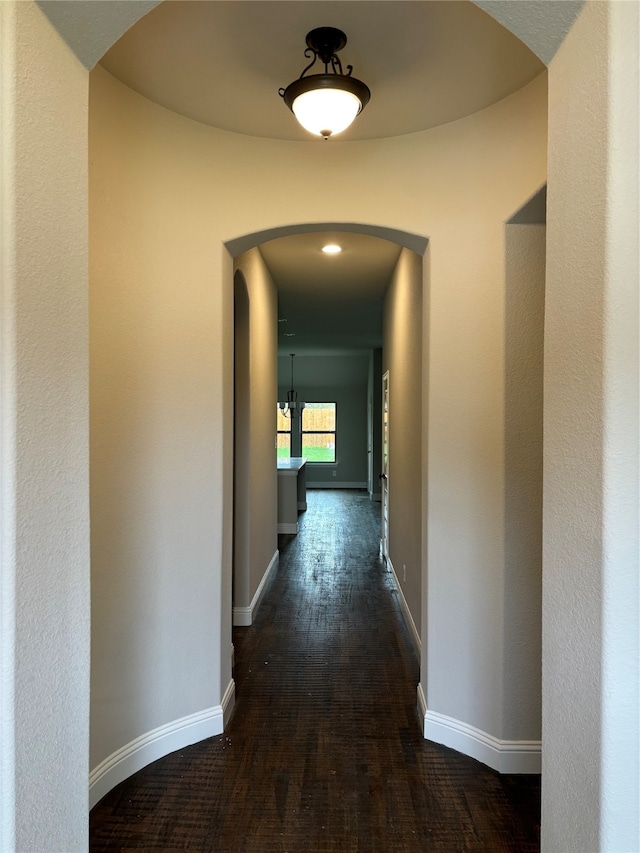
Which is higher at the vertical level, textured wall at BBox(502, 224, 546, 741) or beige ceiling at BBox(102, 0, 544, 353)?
beige ceiling at BBox(102, 0, 544, 353)

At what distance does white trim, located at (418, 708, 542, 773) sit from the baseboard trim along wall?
3.37 feet

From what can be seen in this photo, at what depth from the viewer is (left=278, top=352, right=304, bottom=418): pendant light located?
12.5 meters

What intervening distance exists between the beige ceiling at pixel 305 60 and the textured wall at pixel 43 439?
0.83m

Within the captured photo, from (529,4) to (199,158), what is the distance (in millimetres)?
1849

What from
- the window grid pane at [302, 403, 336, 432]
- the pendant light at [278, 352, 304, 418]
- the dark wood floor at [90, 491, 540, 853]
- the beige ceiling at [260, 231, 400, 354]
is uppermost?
the beige ceiling at [260, 231, 400, 354]

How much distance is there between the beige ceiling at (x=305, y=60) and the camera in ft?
6.28

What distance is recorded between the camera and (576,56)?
1230 millimetres

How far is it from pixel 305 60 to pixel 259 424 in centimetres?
309

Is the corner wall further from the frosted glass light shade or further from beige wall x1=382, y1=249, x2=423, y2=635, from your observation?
the frosted glass light shade

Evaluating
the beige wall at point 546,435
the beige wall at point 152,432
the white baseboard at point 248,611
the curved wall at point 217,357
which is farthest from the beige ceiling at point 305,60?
the white baseboard at point 248,611

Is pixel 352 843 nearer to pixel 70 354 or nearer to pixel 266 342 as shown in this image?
pixel 70 354

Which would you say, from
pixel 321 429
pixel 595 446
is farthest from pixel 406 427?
pixel 321 429

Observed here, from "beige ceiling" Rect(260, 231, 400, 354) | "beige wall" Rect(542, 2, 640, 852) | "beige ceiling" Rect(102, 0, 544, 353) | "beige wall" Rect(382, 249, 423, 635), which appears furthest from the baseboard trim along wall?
"beige ceiling" Rect(260, 231, 400, 354)

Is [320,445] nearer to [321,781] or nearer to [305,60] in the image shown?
[321,781]
